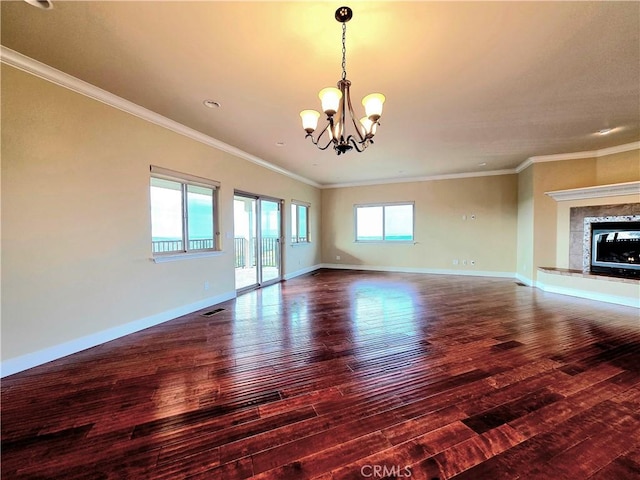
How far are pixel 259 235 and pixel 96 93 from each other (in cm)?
349

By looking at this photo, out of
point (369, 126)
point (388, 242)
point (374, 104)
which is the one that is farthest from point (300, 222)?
point (374, 104)

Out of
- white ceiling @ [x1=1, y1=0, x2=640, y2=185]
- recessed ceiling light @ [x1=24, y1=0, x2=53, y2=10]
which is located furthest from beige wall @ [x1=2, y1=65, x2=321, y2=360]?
recessed ceiling light @ [x1=24, y1=0, x2=53, y2=10]

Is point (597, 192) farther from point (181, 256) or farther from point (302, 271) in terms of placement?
point (181, 256)

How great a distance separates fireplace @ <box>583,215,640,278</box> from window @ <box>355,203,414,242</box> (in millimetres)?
3732

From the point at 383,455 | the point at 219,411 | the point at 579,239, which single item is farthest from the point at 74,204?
the point at 579,239

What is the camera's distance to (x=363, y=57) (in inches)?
92.1

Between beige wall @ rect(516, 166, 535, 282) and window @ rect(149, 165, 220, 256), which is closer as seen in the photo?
window @ rect(149, 165, 220, 256)

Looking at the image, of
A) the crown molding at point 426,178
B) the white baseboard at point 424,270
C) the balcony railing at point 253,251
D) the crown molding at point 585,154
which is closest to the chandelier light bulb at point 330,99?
the balcony railing at point 253,251

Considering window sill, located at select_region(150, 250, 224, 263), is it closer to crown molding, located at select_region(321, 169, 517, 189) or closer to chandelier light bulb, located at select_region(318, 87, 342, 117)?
chandelier light bulb, located at select_region(318, 87, 342, 117)

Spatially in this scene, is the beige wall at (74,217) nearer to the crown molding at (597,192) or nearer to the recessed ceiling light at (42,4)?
the recessed ceiling light at (42,4)

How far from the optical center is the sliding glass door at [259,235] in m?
5.76

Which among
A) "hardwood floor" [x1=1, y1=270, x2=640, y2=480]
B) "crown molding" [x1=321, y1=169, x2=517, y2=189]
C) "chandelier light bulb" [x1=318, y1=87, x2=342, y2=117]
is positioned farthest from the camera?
"crown molding" [x1=321, y1=169, x2=517, y2=189]

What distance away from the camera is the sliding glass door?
576 centimetres

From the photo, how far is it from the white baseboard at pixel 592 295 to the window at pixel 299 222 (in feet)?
18.7
